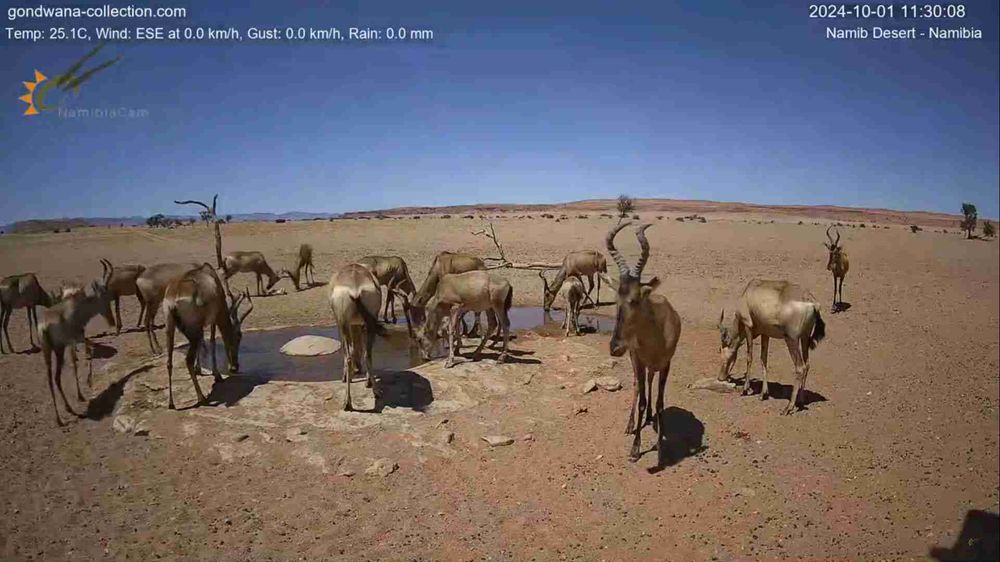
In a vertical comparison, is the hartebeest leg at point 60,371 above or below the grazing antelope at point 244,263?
below

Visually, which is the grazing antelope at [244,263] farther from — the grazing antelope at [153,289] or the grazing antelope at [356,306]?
the grazing antelope at [356,306]

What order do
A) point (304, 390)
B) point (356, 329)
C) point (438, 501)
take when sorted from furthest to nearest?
point (356, 329) → point (304, 390) → point (438, 501)

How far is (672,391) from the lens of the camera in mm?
10539

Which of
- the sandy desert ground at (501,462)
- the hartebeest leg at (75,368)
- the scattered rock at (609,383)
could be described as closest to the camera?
the sandy desert ground at (501,462)

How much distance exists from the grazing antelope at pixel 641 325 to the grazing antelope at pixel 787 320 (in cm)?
277

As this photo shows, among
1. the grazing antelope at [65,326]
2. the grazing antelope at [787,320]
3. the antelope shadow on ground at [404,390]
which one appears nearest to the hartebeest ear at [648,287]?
the grazing antelope at [787,320]

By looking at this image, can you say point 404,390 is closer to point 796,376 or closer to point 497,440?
point 497,440

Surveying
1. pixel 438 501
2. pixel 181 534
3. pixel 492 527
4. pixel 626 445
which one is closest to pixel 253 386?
pixel 181 534

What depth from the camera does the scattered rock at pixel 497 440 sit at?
8500 millimetres

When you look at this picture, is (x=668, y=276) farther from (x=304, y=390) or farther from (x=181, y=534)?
(x=181, y=534)

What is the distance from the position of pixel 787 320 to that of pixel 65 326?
38.3 ft

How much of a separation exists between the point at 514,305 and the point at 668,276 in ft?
32.1

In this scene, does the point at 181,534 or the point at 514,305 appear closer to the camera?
the point at 181,534

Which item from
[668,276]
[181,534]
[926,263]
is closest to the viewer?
[181,534]
